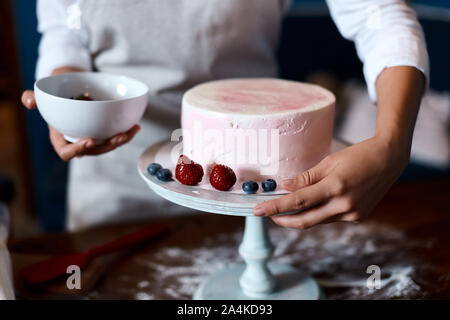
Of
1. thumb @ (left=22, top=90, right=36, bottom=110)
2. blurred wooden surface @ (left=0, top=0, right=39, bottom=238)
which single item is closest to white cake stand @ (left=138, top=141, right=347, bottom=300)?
thumb @ (left=22, top=90, right=36, bottom=110)

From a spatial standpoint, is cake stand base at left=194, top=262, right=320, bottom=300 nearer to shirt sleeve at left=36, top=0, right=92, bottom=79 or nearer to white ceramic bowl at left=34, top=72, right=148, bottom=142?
white ceramic bowl at left=34, top=72, right=148, bottom=142

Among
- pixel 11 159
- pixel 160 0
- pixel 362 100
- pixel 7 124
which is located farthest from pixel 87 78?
pixel 7 124

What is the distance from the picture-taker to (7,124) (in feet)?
14.5

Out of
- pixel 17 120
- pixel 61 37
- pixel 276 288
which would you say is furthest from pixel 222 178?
pixel 17 120

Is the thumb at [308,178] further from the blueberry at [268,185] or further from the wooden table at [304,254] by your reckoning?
the wooden table at [304,254]

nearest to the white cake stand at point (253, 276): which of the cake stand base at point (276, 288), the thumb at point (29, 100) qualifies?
the cake stand base at point (276, 288)

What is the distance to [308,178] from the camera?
2.33 feet

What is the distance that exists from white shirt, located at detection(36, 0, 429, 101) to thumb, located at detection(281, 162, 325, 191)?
0.26 meters

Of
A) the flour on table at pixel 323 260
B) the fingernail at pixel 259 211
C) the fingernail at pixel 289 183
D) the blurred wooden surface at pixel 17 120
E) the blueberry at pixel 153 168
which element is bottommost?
the blurred wooden surface at pixel 17 120

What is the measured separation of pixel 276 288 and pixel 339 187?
1.13 ft

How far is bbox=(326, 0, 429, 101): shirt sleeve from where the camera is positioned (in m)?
0.84

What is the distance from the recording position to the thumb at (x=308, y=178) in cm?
71

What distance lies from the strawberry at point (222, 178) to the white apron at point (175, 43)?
417mm

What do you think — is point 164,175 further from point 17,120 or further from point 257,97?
point 17,120
